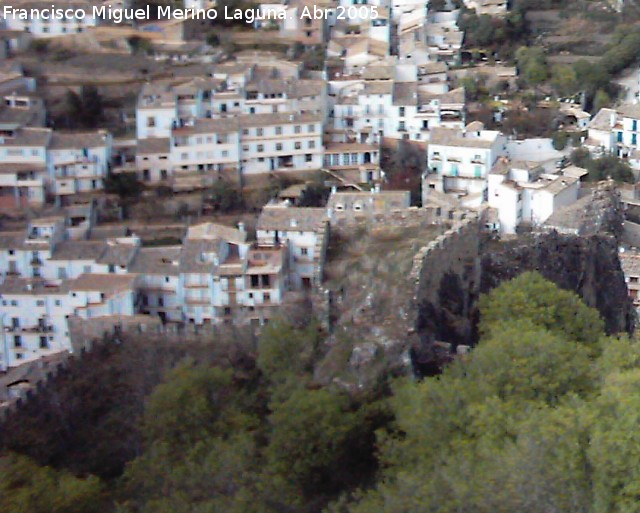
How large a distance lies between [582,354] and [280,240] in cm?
631

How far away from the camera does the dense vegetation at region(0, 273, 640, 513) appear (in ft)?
35.8

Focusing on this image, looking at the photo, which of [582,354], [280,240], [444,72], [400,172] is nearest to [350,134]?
[400,172]

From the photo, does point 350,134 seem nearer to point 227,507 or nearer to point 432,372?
point 432,372

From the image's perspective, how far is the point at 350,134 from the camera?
22.5 meters

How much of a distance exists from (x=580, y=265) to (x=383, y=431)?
6363mm

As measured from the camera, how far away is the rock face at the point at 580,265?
17.7 m

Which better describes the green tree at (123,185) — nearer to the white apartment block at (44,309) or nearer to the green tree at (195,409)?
the white apartment block at (44,309)

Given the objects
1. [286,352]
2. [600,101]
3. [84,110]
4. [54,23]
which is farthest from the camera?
[54,23]

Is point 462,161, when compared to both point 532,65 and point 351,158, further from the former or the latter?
point 532,65

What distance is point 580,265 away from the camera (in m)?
18.3

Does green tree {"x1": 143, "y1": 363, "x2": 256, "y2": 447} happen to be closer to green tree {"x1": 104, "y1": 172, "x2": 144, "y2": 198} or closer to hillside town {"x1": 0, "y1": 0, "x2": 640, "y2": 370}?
hillside town {"x1": 0, "y1": 0, "x2": 640, "y2": 370}

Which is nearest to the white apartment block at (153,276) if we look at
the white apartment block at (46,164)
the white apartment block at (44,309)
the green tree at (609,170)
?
the white apartment block at (44,309)

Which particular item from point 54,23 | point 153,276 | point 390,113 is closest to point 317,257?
point 153,276

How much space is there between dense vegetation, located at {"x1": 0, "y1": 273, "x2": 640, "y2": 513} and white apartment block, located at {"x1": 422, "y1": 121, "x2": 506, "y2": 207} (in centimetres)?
480
